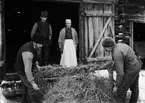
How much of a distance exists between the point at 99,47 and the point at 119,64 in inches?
138

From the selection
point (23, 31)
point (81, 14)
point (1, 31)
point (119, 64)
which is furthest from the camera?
point (23, 31)

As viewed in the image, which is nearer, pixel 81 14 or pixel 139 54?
pixel 81 14

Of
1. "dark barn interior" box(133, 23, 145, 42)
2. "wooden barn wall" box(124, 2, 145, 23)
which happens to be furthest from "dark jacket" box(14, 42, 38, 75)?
"dark barn interior" box(133, 23, 145, 42)

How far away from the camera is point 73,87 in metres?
5.11

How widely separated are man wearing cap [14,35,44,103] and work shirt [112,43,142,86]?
5.32 feet

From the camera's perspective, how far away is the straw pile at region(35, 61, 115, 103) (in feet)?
16.3

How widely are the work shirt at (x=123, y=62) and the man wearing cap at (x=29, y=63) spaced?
1622 mm

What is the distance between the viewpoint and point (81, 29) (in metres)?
7.73

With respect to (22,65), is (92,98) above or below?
below

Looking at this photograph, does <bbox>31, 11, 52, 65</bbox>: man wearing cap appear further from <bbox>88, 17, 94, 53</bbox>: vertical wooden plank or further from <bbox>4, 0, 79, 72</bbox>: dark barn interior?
<bbox>4, 0, 79, 72</bbox>: dark barn interior

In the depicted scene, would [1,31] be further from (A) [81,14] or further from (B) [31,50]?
(A) [81,14]

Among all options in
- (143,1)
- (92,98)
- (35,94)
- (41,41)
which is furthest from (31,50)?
(143,1)

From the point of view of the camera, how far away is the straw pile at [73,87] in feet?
16.3

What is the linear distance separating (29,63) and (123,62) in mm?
1941
